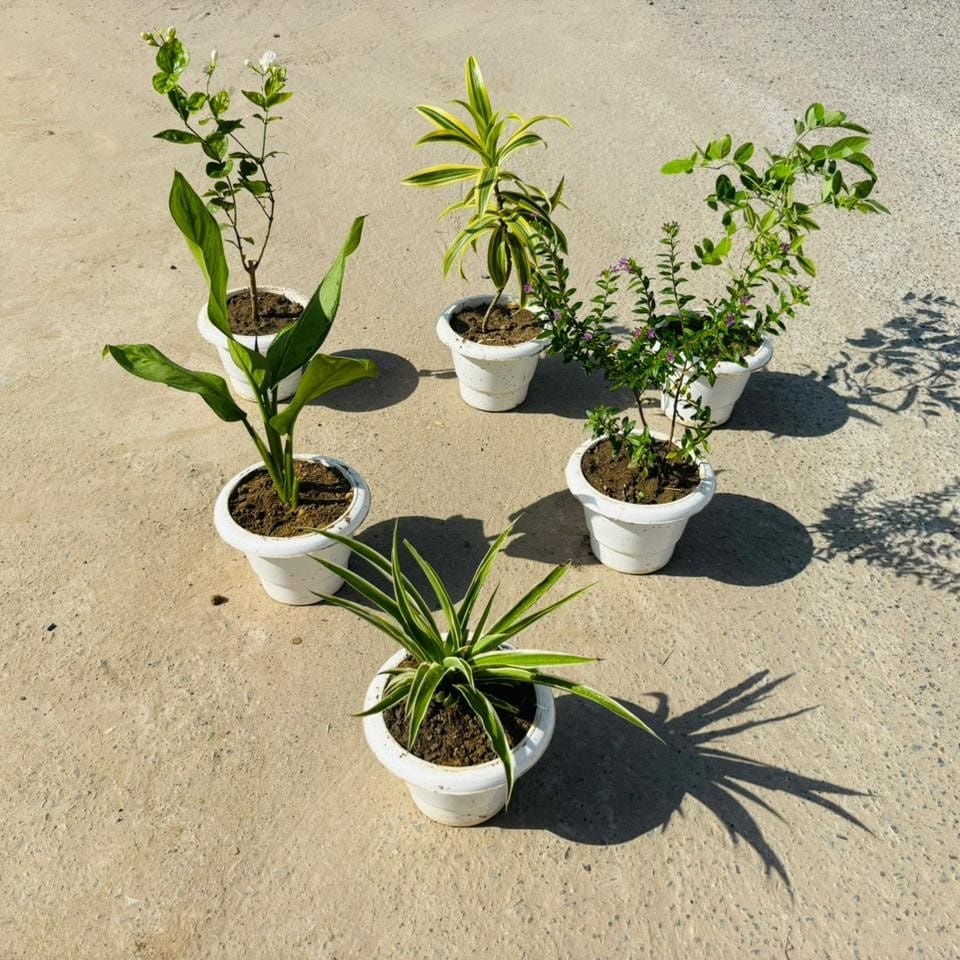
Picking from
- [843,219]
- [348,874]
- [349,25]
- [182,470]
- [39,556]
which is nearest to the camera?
[348,874]

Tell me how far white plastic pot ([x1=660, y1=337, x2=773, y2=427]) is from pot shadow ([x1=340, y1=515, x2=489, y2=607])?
96cm

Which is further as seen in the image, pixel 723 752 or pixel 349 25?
pixel 349 25

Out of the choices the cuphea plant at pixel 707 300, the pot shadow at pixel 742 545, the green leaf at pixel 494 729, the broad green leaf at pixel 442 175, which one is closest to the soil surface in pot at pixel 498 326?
the cuphea plant at pixel 707 300

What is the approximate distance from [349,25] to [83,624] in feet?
18.6

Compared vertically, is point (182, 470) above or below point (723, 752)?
below

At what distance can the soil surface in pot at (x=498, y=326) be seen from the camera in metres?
3.93

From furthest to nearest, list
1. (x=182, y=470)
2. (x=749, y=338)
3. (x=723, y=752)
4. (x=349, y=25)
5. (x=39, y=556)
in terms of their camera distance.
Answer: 1. (x=349, y=25)
2. (x=182, y=470)
3. (x=39, y=556)
4. (x=749, y=338)
5. (x=723, y=752)

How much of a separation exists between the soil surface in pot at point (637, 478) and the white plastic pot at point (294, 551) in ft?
2.62

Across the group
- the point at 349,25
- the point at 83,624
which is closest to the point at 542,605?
the point at 83,624

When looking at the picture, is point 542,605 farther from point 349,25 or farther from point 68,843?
point 349,25

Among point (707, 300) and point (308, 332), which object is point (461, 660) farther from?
point (707, 300)


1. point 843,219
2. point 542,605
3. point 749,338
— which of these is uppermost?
point 749,338

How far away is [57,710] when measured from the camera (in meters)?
2.94

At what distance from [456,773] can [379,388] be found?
86.4 inches
